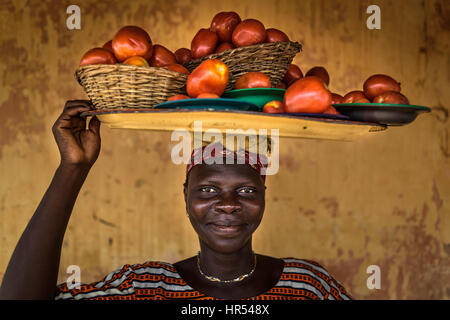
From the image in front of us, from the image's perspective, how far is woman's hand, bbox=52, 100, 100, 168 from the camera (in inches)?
56.9

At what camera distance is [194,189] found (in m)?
1.57

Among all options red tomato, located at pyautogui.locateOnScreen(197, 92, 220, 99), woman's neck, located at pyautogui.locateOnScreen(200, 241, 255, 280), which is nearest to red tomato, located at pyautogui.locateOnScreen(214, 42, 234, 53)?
red tomato, located at pyautogui.locateOnScreen(197, 92, 220, 99)

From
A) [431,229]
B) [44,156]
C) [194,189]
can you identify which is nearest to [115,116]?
[194,189]

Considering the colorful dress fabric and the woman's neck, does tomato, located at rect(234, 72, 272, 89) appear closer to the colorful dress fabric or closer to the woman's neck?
the woman's neck

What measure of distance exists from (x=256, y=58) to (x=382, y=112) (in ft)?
1.50

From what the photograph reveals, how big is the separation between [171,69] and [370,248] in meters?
2.39

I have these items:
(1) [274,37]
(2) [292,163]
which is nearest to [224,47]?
(1) [274,37]

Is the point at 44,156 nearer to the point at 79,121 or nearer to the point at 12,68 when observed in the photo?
the point at 12,68

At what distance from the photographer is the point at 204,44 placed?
156cm

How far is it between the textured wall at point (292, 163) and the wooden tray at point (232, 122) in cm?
168

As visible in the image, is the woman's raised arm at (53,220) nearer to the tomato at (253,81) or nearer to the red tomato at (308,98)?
the tomato at (253,81)

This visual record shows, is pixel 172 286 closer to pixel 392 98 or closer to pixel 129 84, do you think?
pixel 129 84

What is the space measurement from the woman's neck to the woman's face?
0.06 metres

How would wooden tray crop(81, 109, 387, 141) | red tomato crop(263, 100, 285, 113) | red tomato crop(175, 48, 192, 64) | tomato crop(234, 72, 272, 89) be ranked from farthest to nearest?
red tomato crop(175, 48, 192, 64) < tomato crop(234, 72, 272, 89) < red tomato crop(263, 100, 285, 113) < wooden tray crop(81, 109, 387, 141)
